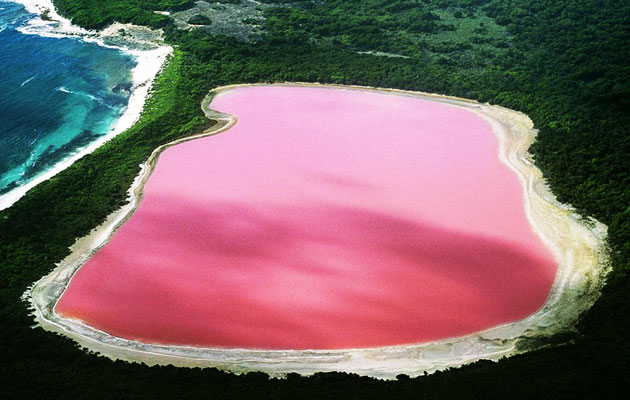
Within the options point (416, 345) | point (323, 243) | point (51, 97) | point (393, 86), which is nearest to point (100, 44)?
point (51, 97)

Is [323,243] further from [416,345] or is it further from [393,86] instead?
[393,86]

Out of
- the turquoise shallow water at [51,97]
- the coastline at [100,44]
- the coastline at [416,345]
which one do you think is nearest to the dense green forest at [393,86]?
the coastline at [416,345]

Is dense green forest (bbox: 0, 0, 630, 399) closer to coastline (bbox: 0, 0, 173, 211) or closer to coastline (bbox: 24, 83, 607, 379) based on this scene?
coastline (bbox: 24, 83, 607, 379)

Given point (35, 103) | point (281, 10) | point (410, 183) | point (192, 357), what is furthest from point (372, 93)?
point (192, 357)

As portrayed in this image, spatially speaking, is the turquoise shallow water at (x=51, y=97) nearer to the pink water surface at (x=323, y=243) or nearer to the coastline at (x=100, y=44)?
the coastline at (x=100, y=44)

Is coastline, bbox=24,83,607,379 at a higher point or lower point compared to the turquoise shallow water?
higher

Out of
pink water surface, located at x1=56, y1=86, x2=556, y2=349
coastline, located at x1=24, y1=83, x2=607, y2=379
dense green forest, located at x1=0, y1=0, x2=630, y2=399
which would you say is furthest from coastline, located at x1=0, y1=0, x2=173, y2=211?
coastline, located at x1=24, y1=83, x2=607, y2=379

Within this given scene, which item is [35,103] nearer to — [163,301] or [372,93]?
[372,93]
